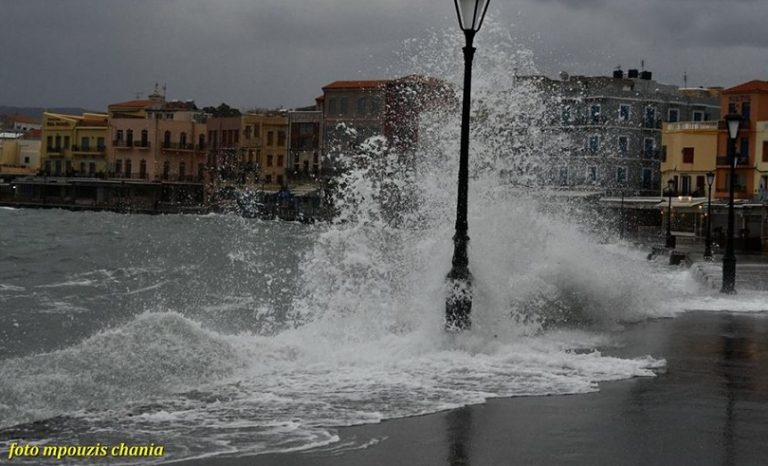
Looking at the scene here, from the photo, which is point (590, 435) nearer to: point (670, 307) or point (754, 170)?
point (670, 307)

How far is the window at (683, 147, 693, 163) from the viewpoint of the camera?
257 ft

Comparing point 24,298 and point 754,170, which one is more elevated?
point 754,170

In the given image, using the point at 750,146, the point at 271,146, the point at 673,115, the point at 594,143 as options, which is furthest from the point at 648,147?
the point at 271,146

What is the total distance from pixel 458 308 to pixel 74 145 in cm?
11586

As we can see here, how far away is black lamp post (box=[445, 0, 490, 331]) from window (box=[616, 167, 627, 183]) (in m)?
75.8

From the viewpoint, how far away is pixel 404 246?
16031 mm

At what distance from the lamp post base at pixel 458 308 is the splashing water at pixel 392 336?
0.15 m

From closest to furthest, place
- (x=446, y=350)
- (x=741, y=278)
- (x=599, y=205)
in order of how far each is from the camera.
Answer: (x=446, y=350)
(x=741, y=278)
(x=599, y=205)

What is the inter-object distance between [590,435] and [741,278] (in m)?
19.3

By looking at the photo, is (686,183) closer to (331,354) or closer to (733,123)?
(733,123)

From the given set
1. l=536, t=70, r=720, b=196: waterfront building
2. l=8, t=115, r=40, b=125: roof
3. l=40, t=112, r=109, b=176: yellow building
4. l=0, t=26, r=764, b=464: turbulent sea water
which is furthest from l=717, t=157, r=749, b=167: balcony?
l=8, t=115, r=40, b=125: roof

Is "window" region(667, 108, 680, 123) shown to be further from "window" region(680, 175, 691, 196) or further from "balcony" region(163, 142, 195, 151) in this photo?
"balcony" region(163, 142, 195, 151)

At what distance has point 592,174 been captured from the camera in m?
82.6

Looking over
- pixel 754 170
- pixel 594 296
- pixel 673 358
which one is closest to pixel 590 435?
pixel 673 358
